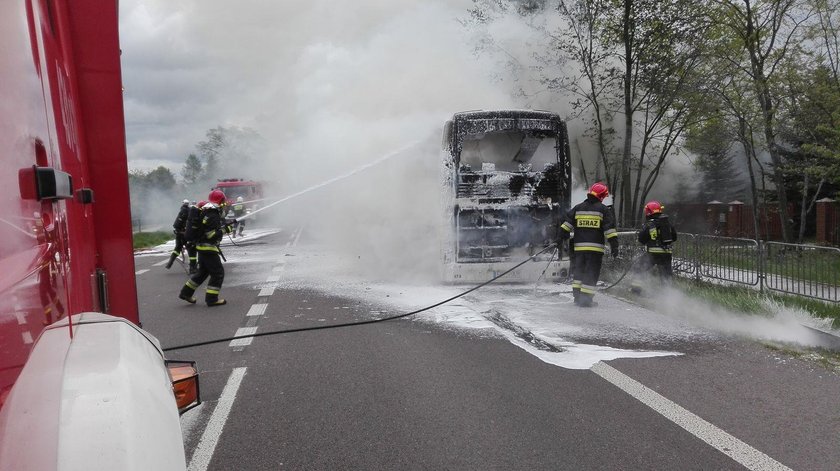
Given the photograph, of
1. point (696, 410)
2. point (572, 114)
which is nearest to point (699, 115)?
point (572, 114)

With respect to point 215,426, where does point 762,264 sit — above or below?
above

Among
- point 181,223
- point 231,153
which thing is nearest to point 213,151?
point 231,153

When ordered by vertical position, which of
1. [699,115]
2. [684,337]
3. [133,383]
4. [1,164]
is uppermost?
[699,115]

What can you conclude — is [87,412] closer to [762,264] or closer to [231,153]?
[762,264]

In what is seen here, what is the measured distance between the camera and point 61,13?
2367mm

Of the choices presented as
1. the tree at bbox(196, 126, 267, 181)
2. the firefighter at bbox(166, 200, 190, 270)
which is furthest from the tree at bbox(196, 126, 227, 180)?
the firefighter at bbox(166, 200, 190, 270)

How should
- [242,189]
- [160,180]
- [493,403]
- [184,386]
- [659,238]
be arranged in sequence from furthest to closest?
1. [160,180]
2. [242,189]
3. [659,238]
4. [493,403]
5. [184,386]

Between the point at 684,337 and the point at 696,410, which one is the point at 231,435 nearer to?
the point at 696,410

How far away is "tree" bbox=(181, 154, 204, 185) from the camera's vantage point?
133ft

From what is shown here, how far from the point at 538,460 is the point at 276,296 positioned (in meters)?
6.96

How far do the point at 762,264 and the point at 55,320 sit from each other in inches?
366

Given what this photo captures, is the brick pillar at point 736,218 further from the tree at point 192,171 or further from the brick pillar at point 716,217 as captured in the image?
the tree at point 192,171

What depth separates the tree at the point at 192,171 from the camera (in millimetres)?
40625

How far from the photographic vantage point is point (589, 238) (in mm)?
9047
